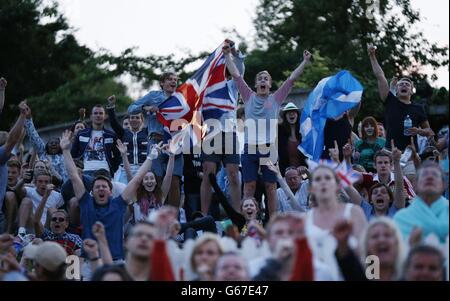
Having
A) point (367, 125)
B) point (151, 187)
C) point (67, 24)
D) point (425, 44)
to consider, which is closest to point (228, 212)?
point (151, 187)

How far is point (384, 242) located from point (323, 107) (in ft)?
23.1

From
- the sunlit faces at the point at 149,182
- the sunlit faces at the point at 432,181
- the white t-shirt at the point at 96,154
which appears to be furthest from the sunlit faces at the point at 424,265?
the white t-shirt at the point at 96,154

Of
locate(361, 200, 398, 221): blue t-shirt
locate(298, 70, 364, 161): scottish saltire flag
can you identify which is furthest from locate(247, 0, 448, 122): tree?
locate(361, 200, 398, 221): blue t-shirt

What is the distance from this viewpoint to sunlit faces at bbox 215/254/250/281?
10711 millimetres

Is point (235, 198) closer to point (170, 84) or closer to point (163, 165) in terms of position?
point (163, 165)

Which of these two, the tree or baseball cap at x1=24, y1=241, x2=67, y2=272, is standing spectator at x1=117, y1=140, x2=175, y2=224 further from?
the tree

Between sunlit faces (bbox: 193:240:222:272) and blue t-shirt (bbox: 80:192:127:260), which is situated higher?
blue t-shirt (bbox: 80:192:127:260)

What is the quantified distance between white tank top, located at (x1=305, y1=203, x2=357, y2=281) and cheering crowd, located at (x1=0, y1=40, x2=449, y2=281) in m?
0.01

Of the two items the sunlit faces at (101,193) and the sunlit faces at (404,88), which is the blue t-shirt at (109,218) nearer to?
the sunlit faces at (101,193)

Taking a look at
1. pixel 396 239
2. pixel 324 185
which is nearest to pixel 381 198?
pixel 324 185

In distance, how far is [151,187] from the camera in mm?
15820

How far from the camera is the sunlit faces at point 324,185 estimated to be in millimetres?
11445

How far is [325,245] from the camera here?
36.4ft

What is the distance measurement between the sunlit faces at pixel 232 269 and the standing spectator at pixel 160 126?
19.8ft
